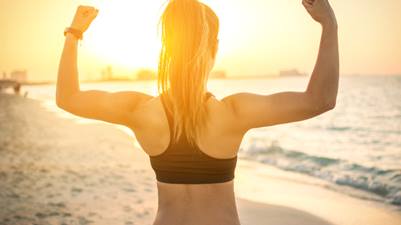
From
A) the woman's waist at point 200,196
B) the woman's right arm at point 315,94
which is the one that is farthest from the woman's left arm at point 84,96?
the woman's right arm at point 315,94

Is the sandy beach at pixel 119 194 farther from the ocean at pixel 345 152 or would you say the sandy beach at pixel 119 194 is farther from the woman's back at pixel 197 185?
the woman's back at pixel 197 185

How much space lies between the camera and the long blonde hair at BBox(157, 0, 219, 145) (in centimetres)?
167

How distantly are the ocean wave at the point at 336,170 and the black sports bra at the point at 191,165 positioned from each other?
9007mm

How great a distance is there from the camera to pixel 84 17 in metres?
1.84

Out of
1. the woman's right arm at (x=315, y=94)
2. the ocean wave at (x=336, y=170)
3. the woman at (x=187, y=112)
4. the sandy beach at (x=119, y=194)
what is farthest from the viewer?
the ocean wave at (x=336, y=170)

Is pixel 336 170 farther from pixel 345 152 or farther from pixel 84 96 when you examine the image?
pixel 84 96

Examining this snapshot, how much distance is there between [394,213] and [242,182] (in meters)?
3.50

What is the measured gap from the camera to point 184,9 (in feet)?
5.61

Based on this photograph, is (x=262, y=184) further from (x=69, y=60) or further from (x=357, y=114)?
(x=357, y=114)

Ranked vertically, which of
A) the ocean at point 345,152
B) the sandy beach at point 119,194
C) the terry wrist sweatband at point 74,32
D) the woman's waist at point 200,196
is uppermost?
the terry wrist sweatband at point 74,32

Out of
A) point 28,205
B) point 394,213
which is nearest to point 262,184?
point 394,213

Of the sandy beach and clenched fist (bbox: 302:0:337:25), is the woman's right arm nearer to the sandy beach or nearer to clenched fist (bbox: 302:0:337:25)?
clenched fist (bbox: 302:0:337:25)

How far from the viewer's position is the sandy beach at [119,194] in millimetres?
6848

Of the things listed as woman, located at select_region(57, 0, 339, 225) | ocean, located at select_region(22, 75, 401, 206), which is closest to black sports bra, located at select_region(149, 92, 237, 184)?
woman, located at select_region(57, 0, 339, 225)
